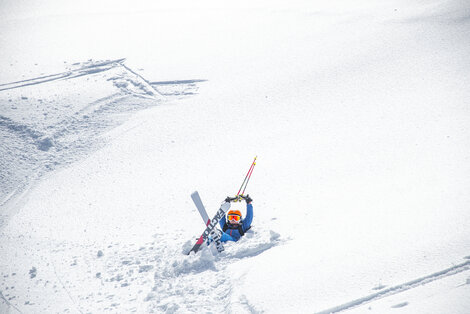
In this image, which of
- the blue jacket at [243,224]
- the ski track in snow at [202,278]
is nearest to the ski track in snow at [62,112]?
the ski track in snow at [202,278]

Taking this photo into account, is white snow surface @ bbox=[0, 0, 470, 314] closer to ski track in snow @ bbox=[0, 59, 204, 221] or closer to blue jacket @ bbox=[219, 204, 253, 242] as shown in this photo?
ski track in snow @ bbox=[0, 59, 204, 221]

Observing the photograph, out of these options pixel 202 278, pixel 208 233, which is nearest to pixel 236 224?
pixel 208 233

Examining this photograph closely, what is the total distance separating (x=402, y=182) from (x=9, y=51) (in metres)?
30.2

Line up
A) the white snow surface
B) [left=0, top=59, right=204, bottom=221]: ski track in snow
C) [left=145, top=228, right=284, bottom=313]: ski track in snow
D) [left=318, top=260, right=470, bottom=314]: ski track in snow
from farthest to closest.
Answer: [left=0, top=59, right=204, bottom=221]: ski track in snow < [left=145, top=228, right=284, bottom=313]: ski track in snow < the white snow surface < [left=318, top=260, right=470, bottom=314]: ski track in snow

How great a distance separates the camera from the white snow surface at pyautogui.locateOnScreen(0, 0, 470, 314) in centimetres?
857

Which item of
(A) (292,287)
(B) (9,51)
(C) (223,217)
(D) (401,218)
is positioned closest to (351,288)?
(A) (292,287)

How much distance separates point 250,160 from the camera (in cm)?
1548

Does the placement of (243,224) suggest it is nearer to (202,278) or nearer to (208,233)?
(208,233)

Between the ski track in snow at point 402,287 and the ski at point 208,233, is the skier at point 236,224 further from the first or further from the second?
the ski track in snow at point 402,287

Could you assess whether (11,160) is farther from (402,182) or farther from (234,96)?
(402,182)

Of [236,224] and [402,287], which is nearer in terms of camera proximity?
[402,287]

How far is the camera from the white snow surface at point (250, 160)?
8570 millimetres

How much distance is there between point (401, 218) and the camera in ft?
30.9

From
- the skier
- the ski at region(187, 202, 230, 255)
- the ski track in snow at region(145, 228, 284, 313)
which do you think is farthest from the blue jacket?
the ski at region(187, 202, 230, 255)
